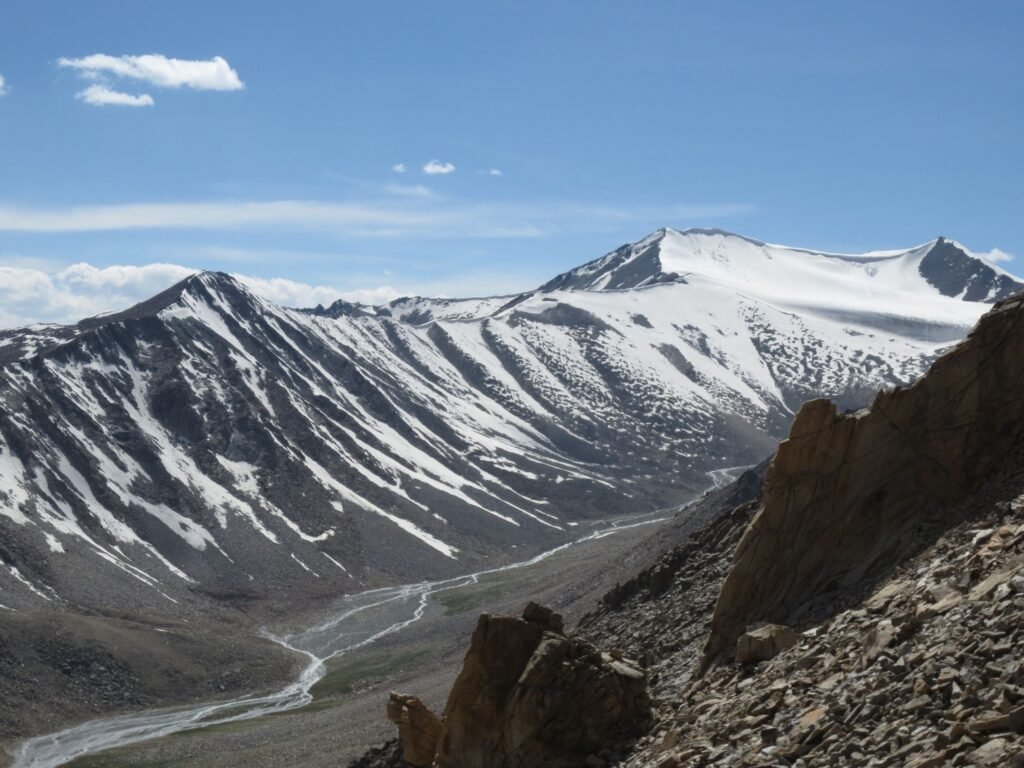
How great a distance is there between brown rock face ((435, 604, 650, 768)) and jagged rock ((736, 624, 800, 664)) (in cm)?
344

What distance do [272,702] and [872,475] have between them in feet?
290

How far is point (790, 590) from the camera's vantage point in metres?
27.9

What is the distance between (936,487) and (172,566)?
147 m

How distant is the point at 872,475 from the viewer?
91.2 ft

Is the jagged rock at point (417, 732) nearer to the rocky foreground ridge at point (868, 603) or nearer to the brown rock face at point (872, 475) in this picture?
the rocky foreground ridge at point (868, 603)

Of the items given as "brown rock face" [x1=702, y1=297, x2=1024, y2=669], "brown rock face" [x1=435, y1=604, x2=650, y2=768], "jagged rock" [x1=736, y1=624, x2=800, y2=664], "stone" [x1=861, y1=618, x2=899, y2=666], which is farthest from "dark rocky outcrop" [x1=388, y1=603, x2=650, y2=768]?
"stone" [x1=861, y1=618, x2=899, y2=666]

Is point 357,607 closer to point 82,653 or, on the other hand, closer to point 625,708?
point 82,653

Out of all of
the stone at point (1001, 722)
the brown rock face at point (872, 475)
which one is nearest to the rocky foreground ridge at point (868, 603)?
the brown rock face at point (872, 475)

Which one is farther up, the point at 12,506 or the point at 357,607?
the point at 12,506

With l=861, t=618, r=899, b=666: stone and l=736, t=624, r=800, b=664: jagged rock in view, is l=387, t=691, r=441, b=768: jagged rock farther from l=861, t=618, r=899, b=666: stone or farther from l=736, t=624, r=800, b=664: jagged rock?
l=861, t=618, r=899, b=666: stone

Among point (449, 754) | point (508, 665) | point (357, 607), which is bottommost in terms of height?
point (357, 607)

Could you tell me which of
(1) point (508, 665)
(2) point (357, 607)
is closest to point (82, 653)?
(2) point (357, 607)

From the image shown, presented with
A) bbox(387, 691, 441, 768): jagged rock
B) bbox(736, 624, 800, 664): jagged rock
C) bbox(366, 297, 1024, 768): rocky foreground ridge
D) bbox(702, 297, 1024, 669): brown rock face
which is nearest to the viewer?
bbox(366, 297, 1024, 768): rocky foreground ridge

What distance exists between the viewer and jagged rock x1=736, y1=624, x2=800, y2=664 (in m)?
24.9
